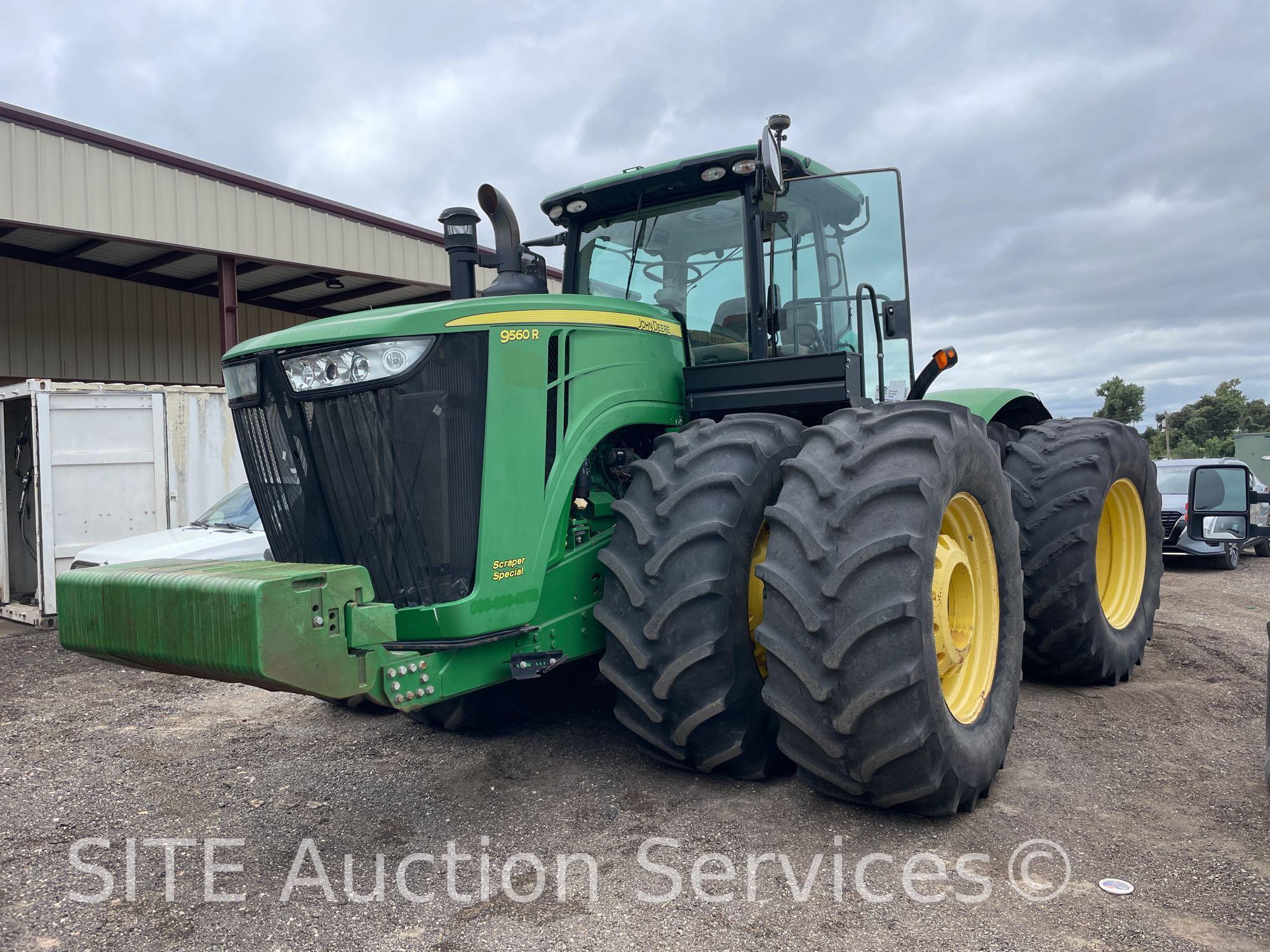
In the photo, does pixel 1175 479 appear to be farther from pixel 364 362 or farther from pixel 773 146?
pixel 364 362

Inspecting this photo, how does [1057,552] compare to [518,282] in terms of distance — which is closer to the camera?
[518,282]

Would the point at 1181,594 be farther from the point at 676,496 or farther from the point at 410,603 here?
the point at 410,603

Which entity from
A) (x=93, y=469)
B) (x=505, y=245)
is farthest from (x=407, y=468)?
(x=93, y=469)

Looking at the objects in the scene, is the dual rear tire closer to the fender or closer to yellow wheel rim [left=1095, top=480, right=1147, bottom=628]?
the fender

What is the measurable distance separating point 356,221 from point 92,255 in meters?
4.57

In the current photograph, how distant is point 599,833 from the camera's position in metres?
3.33

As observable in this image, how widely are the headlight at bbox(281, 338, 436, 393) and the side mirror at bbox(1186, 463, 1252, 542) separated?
38.3 ft

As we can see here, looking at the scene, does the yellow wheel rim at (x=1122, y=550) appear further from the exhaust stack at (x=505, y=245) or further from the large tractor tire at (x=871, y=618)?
the exhaust stack at (x=505, y=245)

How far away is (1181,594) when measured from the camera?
938 cm

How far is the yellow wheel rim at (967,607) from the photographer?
364 cm

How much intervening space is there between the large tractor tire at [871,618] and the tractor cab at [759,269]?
854 millimetres

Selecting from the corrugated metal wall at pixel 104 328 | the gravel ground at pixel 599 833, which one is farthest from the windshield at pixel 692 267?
the corrugated metal wall at pixel 104 328

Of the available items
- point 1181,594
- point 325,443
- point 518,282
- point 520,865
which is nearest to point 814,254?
point 518,282

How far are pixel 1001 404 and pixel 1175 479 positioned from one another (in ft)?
29.8
